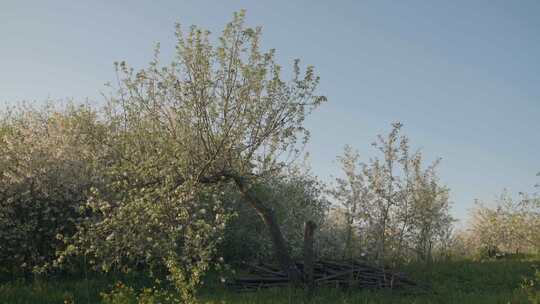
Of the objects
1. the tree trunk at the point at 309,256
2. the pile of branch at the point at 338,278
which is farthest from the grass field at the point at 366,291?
the pile of branch at the point at 338,278

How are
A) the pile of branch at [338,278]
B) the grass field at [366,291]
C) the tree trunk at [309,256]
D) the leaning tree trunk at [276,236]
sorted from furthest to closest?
the pile of branch at [338,278] → the leaning tree trunk at [276,236] → the grass field at [366,291] → the tree trunk at [309,256]

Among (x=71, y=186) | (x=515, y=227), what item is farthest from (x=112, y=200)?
(x=515, y=227)

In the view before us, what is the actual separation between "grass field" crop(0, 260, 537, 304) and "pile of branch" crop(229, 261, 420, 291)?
2.60ft

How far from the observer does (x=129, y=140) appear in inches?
799

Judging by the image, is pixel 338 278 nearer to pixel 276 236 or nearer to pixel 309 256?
pixel 276 236

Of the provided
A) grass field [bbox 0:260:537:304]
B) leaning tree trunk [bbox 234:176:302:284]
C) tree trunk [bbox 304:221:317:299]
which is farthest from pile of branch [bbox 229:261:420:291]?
tree trunk [bbox 304:221:317:299]

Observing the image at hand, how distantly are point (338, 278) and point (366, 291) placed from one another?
1650 mm

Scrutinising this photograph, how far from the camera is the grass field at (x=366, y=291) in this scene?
51.6 ft

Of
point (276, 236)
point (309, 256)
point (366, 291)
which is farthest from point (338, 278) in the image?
point (309, 256)

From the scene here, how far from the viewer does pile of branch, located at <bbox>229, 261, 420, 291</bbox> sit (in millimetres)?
18531

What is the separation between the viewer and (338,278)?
19094 mm

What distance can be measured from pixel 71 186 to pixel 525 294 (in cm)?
1627

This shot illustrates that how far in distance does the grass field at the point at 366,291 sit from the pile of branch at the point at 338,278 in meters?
0.79

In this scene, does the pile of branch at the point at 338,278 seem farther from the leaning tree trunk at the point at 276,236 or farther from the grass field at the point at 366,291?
the grass field at the point at 366,291
